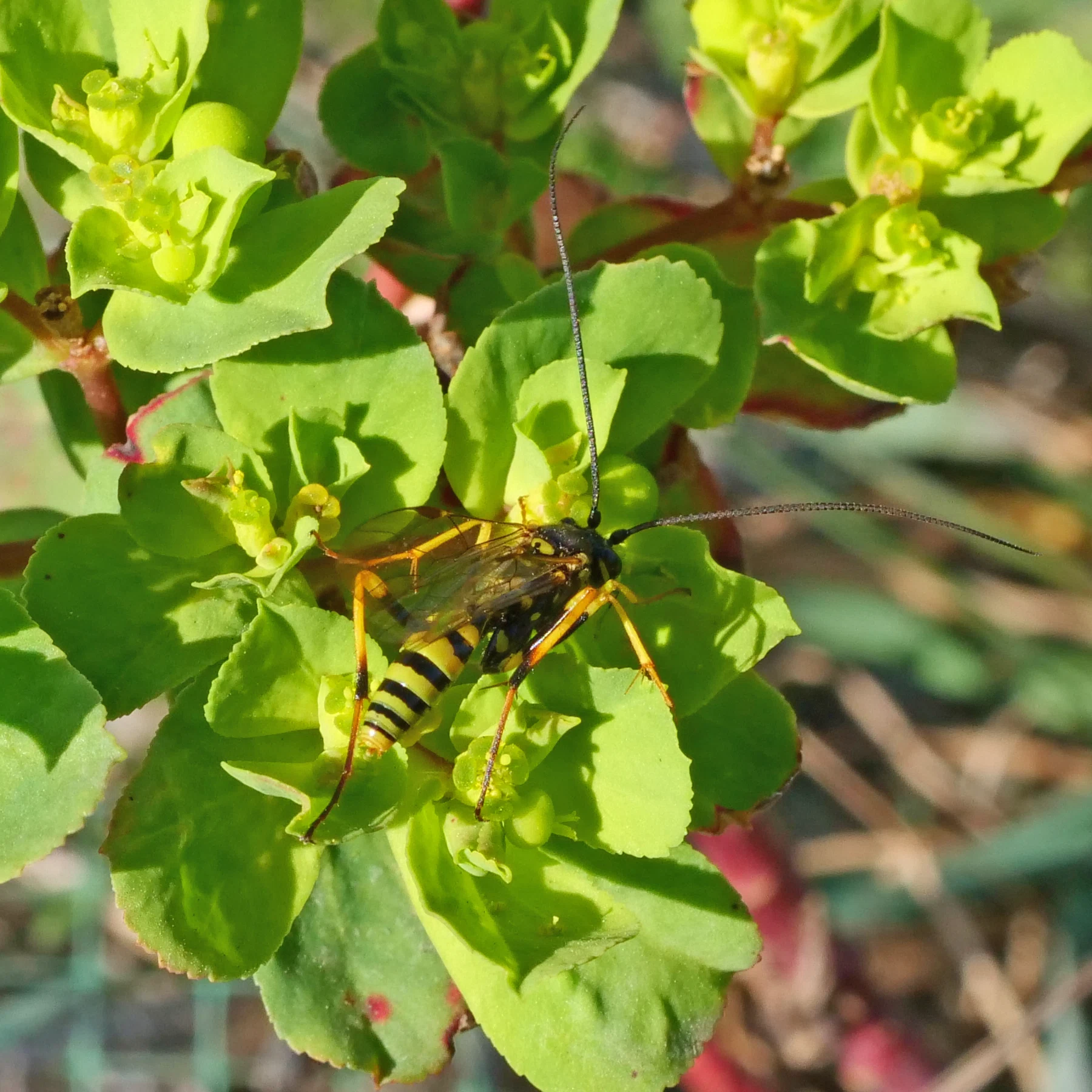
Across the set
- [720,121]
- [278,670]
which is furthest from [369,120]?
[278,670]

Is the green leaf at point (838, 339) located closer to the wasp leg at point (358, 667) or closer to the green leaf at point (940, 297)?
the green leaf at point (940, 297)

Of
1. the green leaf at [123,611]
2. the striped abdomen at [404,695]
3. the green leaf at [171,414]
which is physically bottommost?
the striped abdomen at [404,695]

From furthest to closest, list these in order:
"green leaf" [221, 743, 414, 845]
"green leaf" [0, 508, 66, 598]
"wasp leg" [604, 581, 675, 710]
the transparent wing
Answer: "green leaf" [0, 508, 66, 598] → the transparent wing → "wasp leg" [604, 581, 675, 710] → "green leaf" [221, 743, 414, 845]

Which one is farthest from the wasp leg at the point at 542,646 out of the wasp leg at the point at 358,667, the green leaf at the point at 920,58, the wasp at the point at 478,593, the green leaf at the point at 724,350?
the green leaf at the point at 920,58

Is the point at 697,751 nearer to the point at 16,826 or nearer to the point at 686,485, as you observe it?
the point at 686,485

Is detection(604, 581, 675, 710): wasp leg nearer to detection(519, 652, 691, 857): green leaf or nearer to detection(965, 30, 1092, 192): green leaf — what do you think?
detection(519, 652, 691, 857): green leaf

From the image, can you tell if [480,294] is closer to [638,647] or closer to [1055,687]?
[638,647]

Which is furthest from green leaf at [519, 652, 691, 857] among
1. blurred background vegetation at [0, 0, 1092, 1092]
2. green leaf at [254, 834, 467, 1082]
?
blurred background vegetation at [0, 0, 1092, 1092]
